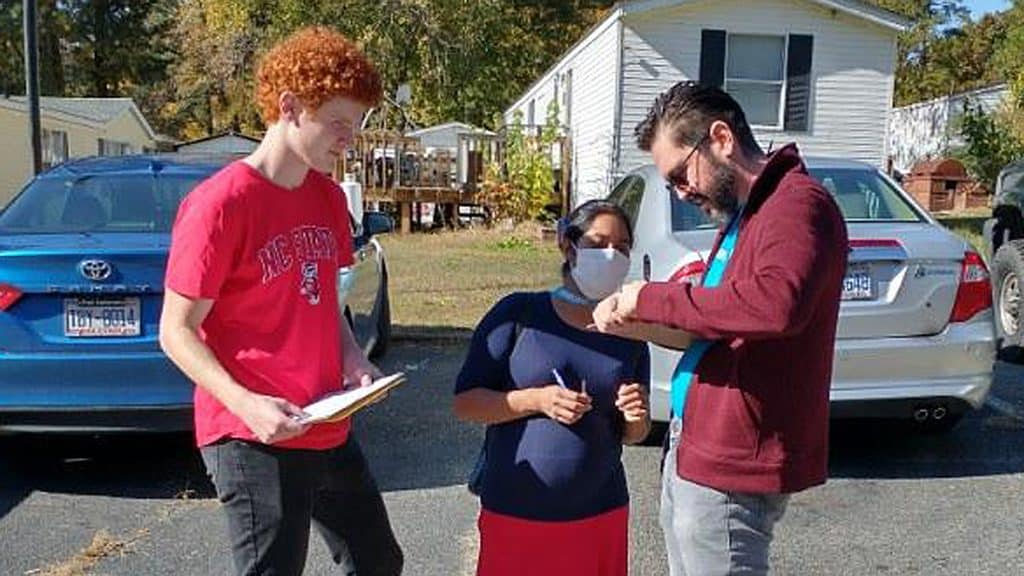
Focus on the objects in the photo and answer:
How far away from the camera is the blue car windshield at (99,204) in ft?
17.0

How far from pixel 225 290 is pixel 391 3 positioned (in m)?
30.7

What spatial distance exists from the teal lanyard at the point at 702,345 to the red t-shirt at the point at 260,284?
2.79 feet

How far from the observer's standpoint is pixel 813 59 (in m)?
17.7

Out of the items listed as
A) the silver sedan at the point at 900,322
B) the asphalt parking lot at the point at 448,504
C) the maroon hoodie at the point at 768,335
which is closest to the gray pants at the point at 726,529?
the maroon hoodie at the point at 768,335

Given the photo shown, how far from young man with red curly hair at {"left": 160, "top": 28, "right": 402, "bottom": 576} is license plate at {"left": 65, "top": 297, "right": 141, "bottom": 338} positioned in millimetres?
2204

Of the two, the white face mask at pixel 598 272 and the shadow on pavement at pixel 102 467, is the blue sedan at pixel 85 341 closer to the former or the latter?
the shadow on pavement at pixel 102 467

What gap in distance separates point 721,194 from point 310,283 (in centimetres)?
99

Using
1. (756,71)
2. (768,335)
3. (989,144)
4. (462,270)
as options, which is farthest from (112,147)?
(768,335)

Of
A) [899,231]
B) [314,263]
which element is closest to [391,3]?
[899,231]

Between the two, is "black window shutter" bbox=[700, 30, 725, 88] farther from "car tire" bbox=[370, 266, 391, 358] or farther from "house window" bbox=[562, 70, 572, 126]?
"car tire" bbox=[370, 266, 391, 358]

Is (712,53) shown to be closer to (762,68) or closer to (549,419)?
(762,68)

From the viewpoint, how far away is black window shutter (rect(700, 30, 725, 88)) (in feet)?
57.3

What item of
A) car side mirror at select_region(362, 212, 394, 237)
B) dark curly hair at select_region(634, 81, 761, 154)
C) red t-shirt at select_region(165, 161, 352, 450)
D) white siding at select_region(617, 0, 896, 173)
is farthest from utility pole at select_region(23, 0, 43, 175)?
dark curly hair at select_region(634, 81, 761, 154)

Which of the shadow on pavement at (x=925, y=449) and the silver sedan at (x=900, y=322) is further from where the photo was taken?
the shadow on pavement at (x=925, y=449)
